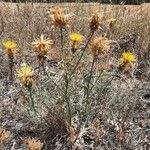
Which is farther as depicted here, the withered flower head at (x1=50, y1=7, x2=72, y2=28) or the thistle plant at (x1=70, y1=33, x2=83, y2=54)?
the thistle plant at (x1=70, y1=33, x2=83, y2=54)

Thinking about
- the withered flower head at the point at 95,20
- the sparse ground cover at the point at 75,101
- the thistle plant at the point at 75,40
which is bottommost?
the sparse ground cover at the point at 75,101

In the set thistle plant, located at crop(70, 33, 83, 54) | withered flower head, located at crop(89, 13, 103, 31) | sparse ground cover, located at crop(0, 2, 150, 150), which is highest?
withered flower head, located at crop(89, 13, 103, 31)

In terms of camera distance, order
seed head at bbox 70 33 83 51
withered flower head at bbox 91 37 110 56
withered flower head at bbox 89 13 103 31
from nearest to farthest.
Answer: withered flower head at bbox 89 13 103 31 < withered flower head at bbox 91 37 110 56 < seed head at bbox 70 33 83 51

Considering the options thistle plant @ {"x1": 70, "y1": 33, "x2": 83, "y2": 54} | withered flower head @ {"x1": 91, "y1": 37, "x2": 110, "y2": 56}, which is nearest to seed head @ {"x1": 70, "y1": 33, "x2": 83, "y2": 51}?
thistle plant @ {"x1": 70, "y1": 33, "x2": 83, "y2": 54}

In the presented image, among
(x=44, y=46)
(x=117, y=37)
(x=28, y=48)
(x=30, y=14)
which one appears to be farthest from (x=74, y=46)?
(x=30, y=14)

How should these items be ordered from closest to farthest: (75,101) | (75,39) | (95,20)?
(95,20) → (75,39) → (75,101)

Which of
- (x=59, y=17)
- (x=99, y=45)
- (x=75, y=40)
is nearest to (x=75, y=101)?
(x=75, y=40)

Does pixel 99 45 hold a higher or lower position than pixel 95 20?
lower

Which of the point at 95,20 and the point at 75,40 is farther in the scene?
the point at 75,40

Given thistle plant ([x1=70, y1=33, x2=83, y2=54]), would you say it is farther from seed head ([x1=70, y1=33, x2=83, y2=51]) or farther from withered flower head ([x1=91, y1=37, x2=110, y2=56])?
withered flower head ([x1=91, y1=37, x2=110, y2=56])

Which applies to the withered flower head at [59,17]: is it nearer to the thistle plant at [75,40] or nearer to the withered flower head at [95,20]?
the withered flower head at [95,20]

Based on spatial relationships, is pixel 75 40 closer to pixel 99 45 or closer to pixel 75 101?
pixel 99 45

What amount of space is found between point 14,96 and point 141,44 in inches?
60.0

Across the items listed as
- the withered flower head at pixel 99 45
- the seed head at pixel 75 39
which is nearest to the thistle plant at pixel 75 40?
the seed head at pixel 75 39
